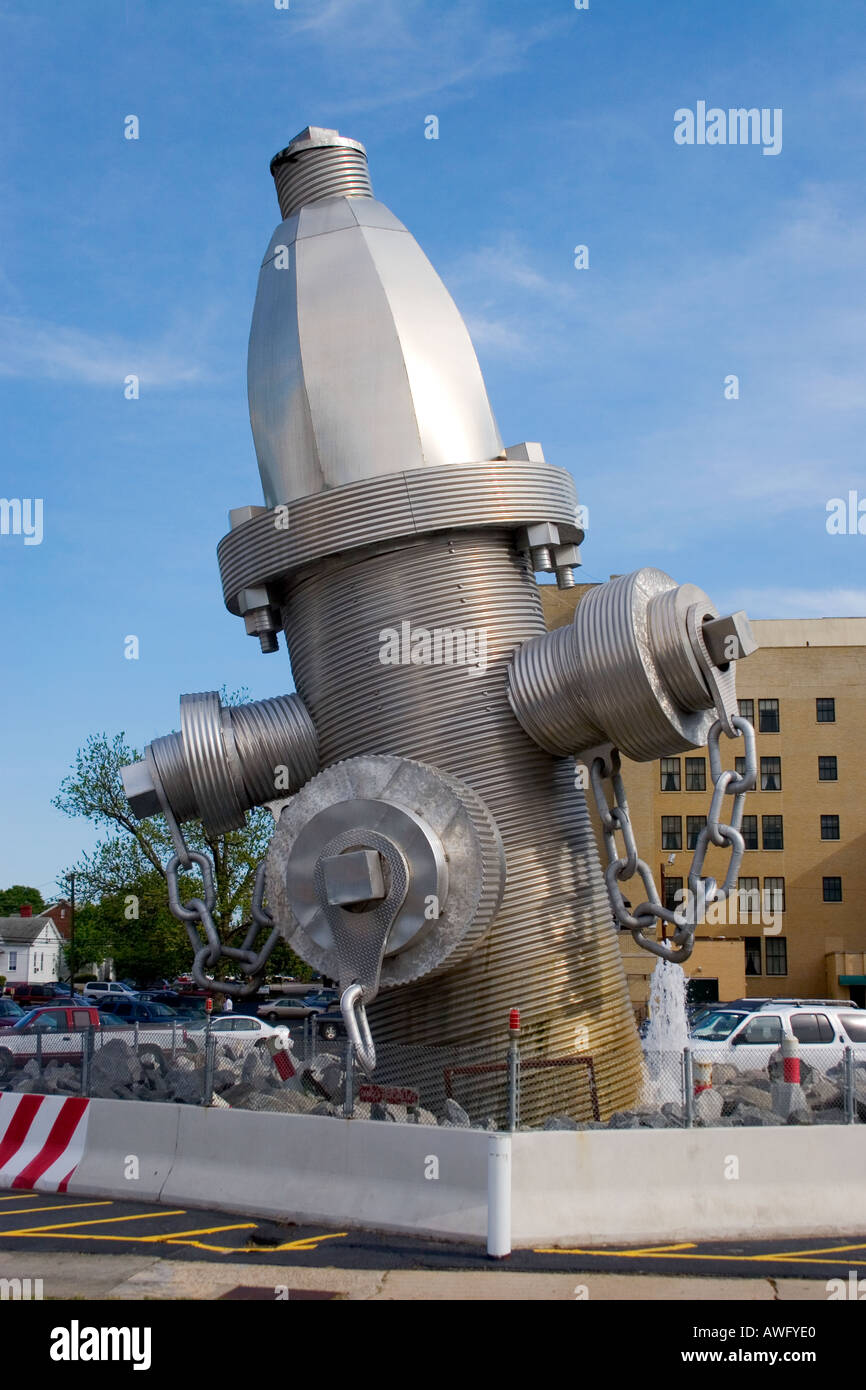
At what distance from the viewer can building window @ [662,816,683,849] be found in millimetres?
59344

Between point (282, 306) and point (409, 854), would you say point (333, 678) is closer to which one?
point (409, 854)

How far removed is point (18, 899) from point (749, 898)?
4592 inches

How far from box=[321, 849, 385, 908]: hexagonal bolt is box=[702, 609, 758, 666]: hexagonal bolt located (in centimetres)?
358

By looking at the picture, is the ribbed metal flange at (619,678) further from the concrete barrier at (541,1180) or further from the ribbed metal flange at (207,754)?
the concrete barrier at (541,1180)

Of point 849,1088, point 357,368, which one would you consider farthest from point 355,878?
point 357,368

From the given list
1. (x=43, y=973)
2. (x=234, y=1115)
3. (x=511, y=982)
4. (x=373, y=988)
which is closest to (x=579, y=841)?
(x=511, y=982)

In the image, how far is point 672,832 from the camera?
59.7 metres

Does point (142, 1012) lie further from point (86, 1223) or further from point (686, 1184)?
point (686, 1184)

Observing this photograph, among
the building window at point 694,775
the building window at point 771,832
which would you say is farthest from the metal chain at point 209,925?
the building window at point 771,832

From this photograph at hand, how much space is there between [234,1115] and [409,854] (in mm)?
2628

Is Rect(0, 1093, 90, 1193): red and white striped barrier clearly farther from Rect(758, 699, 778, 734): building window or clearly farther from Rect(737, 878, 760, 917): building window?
Rect(758, 699, 778, 734): building window

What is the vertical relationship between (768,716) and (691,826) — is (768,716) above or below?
above

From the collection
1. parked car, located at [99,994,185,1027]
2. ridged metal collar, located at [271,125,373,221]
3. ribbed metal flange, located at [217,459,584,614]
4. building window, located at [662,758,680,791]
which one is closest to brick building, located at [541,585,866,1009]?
building window, located at [662,758,680,791]

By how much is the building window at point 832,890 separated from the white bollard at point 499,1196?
52.1 metres
